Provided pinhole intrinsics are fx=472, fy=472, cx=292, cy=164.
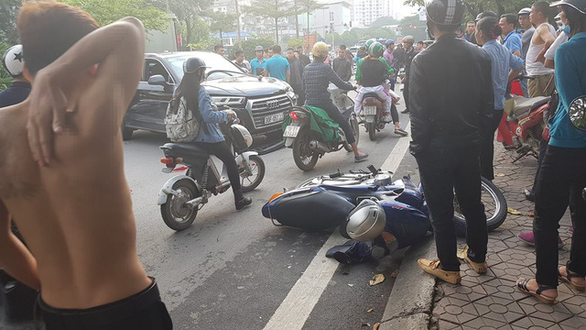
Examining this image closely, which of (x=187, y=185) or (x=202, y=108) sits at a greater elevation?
(x=202, y=108)

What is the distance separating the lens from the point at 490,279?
3.28m

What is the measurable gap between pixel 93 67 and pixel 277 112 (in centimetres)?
769

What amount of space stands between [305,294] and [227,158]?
2.34 metres

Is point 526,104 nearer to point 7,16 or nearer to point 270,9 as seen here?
point 7,16

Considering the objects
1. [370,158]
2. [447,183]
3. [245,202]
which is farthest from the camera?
[370,158]

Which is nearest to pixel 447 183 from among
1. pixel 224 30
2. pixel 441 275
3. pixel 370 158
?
pixel 441 275

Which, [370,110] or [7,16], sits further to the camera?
[7,16]

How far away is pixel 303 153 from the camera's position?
711cm

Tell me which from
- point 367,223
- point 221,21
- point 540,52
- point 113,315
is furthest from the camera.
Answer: point 221,21

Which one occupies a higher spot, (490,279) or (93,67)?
(93,67)

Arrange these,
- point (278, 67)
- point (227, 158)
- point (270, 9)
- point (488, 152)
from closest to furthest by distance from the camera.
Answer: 1. point (488, 152)
2. point (227, 158)
3. point (278, 67)
4. point (270, 9)

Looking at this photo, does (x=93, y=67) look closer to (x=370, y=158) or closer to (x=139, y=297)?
(x=139, y=297)

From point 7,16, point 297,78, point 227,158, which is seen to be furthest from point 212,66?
point 7,16

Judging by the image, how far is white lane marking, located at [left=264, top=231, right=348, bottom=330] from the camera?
10.6ft
